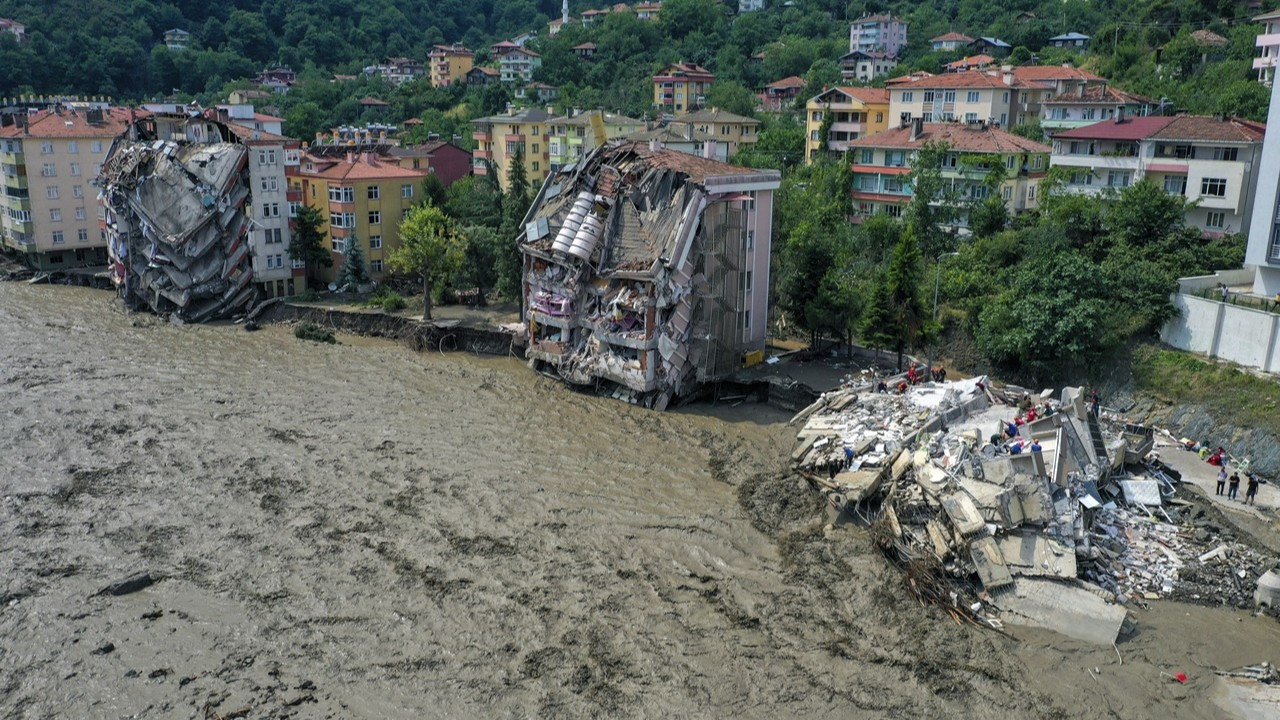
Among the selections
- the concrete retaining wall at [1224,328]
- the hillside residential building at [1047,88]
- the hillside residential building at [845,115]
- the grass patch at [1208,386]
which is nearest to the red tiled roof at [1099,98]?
the hillside residential building at [1047,88]

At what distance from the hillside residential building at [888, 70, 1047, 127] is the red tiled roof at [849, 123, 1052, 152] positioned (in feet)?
26.2

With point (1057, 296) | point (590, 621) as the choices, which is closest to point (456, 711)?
point (590, 621)

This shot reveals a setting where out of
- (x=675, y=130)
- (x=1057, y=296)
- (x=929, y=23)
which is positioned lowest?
(x=1057, y=296)

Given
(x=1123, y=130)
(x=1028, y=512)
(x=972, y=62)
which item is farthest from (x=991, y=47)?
(x=1028, y=512)

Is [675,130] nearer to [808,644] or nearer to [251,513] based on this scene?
[251,513]

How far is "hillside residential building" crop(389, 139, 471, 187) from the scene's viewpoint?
60312 millimetres

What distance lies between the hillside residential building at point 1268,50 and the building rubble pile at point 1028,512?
4306 centimetres

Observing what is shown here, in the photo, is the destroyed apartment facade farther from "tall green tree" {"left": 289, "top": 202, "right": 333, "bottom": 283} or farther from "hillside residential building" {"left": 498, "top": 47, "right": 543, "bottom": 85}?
"hillside residential building" {"left": 498, "top": 47, "right": 543, "bottom": 85}

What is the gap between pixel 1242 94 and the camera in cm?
5228

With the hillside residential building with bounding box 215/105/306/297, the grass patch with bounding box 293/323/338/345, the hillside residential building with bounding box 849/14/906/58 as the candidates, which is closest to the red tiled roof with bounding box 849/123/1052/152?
the grass patch with bounding box 293/323/338/345

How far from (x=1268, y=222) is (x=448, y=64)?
101m

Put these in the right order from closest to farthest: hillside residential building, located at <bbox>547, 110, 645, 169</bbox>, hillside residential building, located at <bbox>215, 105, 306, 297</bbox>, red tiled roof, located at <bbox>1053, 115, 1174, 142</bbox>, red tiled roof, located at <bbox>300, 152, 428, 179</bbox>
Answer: red tiled roof, located at <bbox>1053, 115, 1174, 142</bbox>
hillside residential building, located at <bbox>215, 105, 306, 297</bbox>
red tiled roof, located at <bbox>300, 152, 428, 179</bbox>
hillside residential building, located at <bbox>547, 110, 645, 169</bbox>

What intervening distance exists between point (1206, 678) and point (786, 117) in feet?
215

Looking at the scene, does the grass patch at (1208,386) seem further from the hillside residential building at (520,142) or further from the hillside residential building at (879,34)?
the hillside residential building at (879,34)
